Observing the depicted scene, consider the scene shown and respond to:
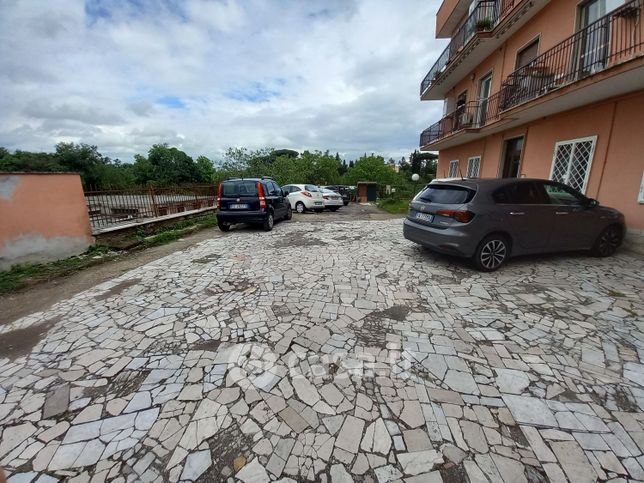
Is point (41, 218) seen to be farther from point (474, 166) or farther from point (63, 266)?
point (474, 166)

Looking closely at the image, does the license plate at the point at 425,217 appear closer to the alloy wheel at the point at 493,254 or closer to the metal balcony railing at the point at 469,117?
the alloy wheel at the point at 493,254

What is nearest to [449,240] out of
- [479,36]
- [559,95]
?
[559,95]

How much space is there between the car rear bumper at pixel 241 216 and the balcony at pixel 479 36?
1065 centimetres

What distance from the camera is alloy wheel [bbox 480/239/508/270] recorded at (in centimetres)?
495

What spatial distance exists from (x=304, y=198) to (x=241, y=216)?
6512mm

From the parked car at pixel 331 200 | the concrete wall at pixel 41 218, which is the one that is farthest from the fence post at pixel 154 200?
the parked car at pixel 331 200

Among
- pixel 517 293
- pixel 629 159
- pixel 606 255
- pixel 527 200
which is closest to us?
pixel 517 293

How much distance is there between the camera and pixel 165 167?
42719 mm

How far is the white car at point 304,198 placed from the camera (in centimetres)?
1480

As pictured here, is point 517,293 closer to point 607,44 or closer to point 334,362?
point 334,362

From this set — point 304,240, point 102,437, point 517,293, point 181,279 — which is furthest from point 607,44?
point 102,437

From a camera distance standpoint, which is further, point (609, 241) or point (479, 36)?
point (479, 36)

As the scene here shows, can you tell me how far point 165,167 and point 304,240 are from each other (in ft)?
143

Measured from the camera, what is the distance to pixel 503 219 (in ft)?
16.0
